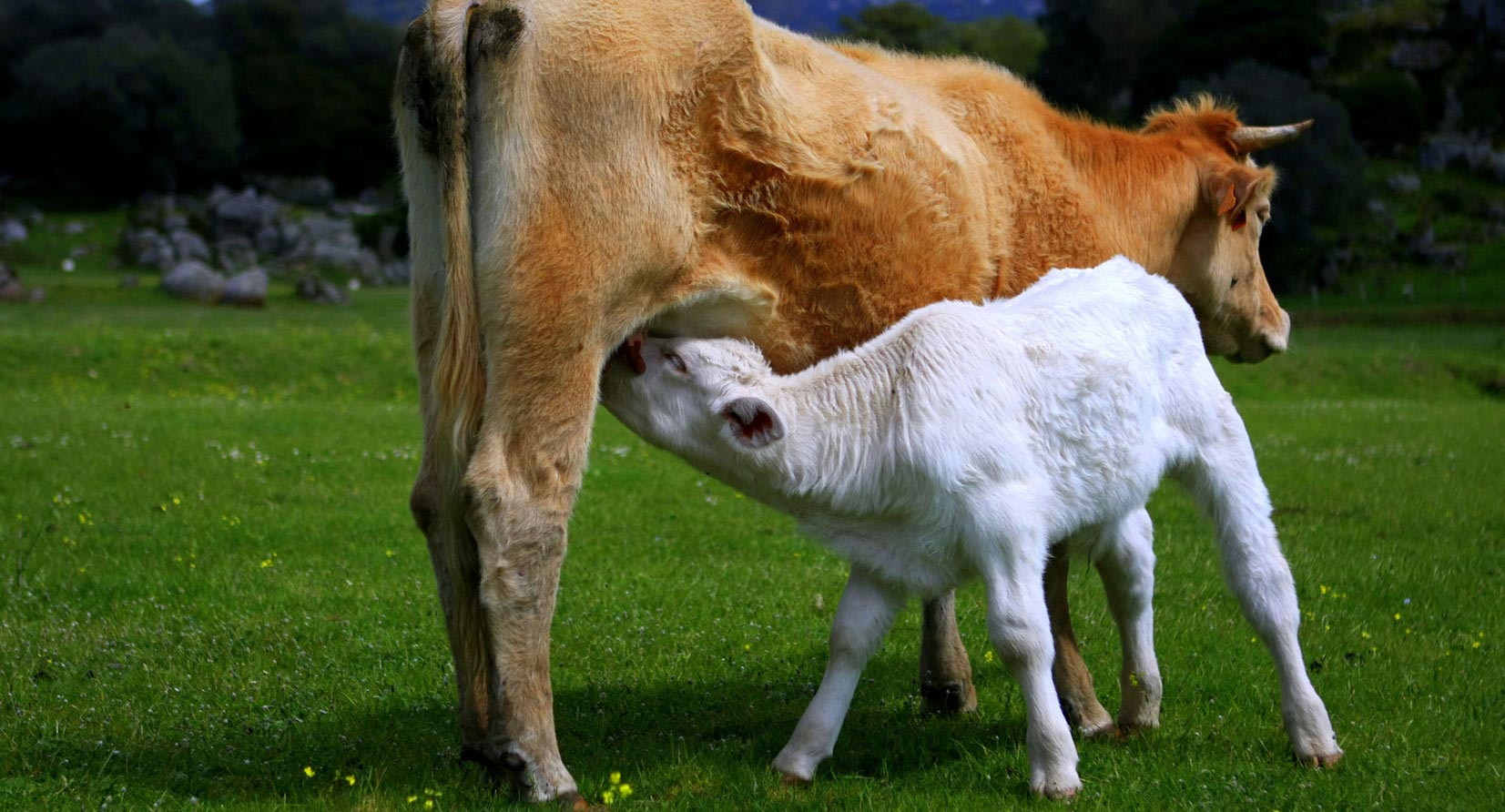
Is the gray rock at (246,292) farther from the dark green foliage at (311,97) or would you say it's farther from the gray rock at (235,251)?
the dark green foliage at (311,97)

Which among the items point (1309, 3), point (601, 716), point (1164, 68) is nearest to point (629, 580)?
point (601, 716)

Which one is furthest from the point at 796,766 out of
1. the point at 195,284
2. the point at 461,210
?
the point at 195,284

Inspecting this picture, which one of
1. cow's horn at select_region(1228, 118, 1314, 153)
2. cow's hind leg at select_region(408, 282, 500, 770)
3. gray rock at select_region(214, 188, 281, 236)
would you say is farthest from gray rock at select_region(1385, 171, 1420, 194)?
cow's hind leg at select_region(408, 282, 500, 770)

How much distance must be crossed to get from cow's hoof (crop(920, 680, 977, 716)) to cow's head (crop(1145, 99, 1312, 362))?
8.91 ft

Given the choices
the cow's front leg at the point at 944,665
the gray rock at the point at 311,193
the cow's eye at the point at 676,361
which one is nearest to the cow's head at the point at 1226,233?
the cow's front leg at the point at 944,665

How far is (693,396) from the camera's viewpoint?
214 inches

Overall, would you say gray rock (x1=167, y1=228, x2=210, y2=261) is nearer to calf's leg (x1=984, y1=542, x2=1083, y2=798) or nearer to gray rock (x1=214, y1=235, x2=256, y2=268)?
gray rock (x1=214, y1=235, x2=256, y2=268)

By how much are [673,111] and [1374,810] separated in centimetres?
383

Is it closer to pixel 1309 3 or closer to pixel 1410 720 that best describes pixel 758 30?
pixel 1410 720

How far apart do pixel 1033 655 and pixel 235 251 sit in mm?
56161

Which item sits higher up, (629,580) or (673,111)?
(673,111)

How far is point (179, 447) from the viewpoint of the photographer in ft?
44.9

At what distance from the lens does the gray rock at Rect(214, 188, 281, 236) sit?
60334mm

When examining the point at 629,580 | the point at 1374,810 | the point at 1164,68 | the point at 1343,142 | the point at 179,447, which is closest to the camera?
the point at 1374,810
